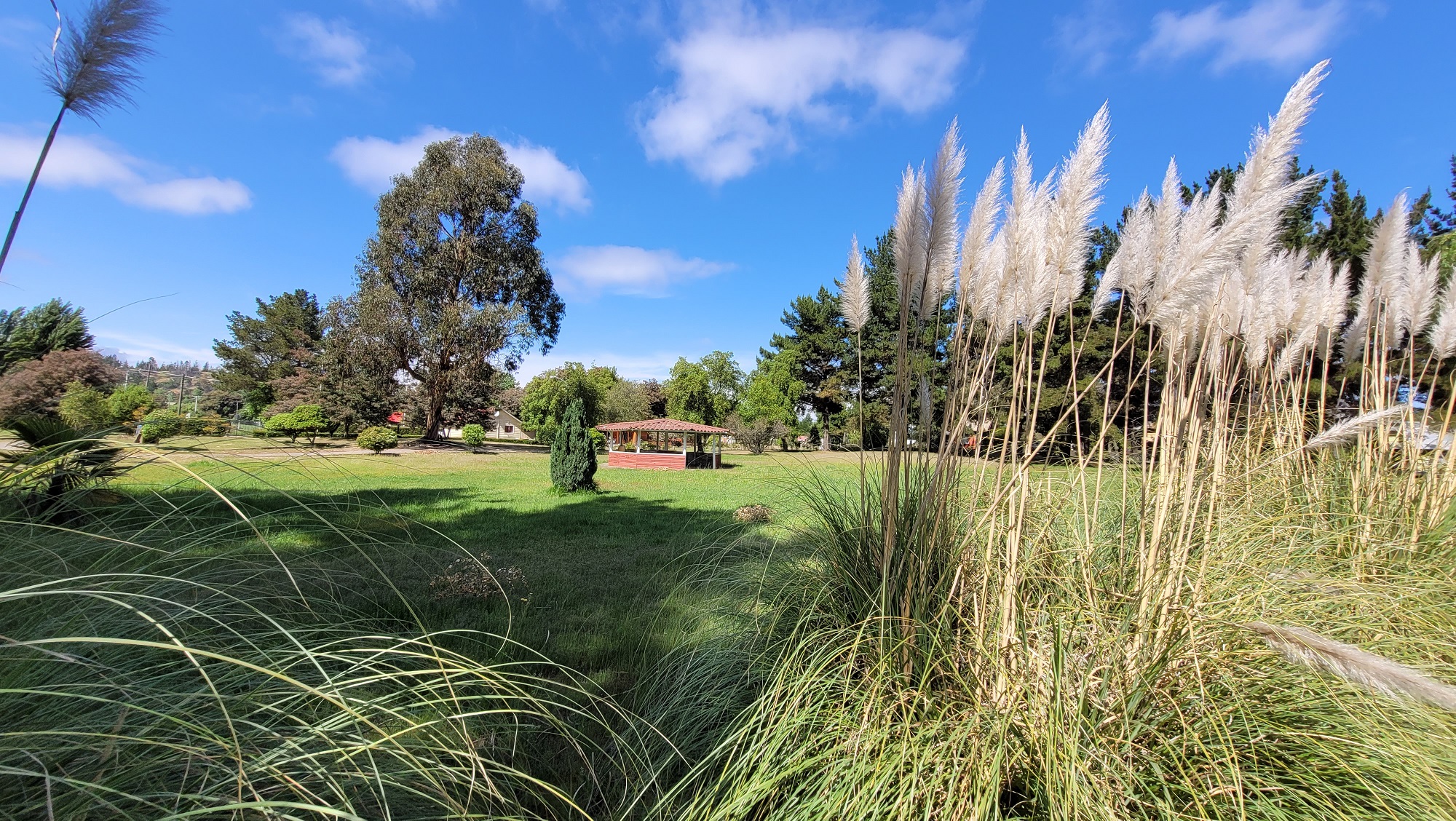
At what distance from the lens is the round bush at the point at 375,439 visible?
22.1 m

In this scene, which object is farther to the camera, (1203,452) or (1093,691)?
(1203,452)

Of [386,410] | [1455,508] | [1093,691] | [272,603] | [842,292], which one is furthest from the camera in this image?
[386,410]

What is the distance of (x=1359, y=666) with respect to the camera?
1033 mm

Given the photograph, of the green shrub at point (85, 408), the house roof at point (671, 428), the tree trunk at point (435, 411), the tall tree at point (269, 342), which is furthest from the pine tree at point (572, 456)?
the tall tree at point (269, 342)

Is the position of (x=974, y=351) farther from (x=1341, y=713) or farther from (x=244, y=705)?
(x=244, y=705)

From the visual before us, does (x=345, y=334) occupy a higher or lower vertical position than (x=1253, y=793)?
higher

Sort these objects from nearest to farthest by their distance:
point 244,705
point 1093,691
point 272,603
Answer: point 244,705 → point 1093,691 → point 272,603

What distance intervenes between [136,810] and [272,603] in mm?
1286

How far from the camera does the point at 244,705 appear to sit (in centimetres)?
128

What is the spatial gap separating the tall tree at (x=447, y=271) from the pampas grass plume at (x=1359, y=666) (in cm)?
2626

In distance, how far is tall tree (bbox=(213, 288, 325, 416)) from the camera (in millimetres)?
45875

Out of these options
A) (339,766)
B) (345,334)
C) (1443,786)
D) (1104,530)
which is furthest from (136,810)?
(345,334)

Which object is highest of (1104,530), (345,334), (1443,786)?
(345,334)

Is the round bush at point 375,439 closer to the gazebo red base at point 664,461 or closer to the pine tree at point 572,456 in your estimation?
the gazebo red base at point 664,461
